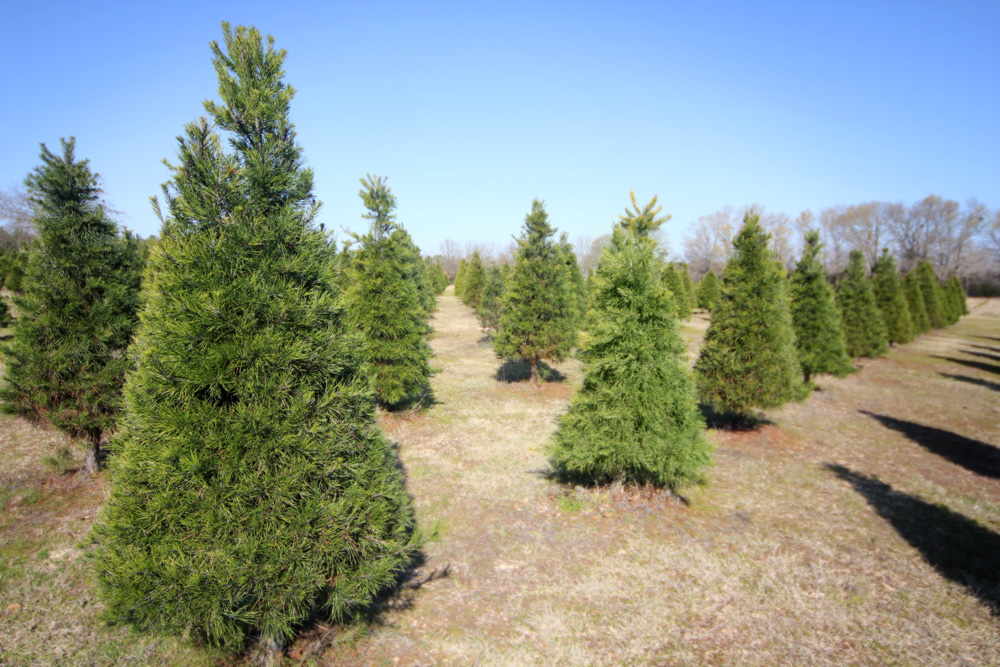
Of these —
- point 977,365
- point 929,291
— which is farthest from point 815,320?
point 929,291

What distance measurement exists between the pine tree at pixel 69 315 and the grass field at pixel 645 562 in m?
1.84

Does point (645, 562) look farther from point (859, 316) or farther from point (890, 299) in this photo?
point (890, 299)

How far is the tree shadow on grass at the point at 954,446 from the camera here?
38.6ft

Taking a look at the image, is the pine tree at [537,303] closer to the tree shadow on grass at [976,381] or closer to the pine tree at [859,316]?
the pine tree at [859,316]

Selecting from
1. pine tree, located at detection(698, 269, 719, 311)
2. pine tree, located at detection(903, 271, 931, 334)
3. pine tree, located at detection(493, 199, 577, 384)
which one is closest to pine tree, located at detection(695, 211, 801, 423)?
pine tree, located at detection(493, 199, 577, 384)

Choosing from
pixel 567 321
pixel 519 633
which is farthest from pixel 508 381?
pixel 519 633

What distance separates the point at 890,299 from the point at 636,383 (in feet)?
90.9

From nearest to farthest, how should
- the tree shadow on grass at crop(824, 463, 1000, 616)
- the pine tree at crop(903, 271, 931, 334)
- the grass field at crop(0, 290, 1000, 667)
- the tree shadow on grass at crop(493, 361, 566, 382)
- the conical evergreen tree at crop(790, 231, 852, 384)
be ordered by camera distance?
the grass field at crop(0, 290, 1000, 667) < the tree shadow on grass at crop(824, 463, 1000, 616) < the conical evergreen tree at crop(790, 231, 852, 384) < the tree shadow on grass at crop(493, 361, 566, 382) < the pine tree at crop(903, 271, 931, 334)

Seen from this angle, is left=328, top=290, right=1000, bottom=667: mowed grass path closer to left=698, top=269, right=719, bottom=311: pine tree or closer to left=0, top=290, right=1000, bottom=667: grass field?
left=0, top=290, right=1000, bottom=667: grass field

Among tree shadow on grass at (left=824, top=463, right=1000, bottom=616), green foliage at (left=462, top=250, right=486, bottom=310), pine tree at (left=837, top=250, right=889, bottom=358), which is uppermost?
green foliage at (left=462, top=250, right=486, bottom=310)

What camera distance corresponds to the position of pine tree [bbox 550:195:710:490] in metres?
8.38

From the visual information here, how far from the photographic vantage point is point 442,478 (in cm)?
1029

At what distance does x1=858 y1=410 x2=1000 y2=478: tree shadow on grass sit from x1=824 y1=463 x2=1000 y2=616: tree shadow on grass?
11.3 feet

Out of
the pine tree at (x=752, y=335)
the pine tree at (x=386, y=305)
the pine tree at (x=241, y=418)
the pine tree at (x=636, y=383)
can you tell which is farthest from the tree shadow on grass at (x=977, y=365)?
the pine tree at (x=241, y=418)
